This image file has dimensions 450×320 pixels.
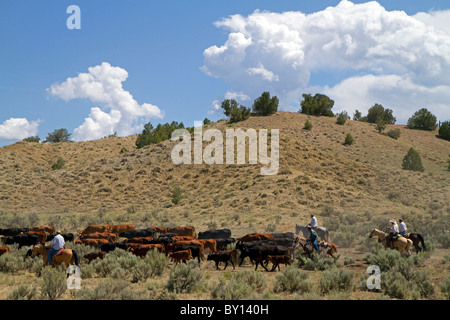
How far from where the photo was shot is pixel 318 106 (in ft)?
246

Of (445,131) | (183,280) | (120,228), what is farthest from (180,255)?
(445,131)

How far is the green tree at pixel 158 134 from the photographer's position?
213 feet

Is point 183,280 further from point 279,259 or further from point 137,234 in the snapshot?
point 137,234

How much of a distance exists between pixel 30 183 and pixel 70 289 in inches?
1663

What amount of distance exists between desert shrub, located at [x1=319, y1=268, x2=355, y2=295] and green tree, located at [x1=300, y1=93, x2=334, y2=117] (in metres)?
65.3

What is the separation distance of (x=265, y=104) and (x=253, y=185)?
96.9 ft

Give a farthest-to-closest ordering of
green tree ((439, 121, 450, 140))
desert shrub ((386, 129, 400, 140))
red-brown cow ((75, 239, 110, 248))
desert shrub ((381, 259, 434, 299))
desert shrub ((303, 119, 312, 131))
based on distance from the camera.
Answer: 1. green tree ((439, 121, 450, 140))
2. desert shrub ((386, 129, 400, 140))
3. desert shrub ((303, 119, 312, 131))
4. red-brown cow ((75, 239, 110, 248))
5. desert shrub ((381, 259, 434, 299))

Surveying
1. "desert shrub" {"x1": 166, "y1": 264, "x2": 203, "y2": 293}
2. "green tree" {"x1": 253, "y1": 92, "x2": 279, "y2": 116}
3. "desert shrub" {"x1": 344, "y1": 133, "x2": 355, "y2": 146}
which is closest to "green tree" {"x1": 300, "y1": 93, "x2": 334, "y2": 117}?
"green tree" {"x1": 253, "y1": 92, "x2": 279, "y2": 116}

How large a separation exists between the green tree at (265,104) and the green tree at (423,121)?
2982 centimetres

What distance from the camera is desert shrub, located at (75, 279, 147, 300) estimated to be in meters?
9.63

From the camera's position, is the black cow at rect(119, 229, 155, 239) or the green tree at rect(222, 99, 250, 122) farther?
the green tree at rect(222, 99, 250, 122)

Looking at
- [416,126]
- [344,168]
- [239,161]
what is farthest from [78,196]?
[416,126]

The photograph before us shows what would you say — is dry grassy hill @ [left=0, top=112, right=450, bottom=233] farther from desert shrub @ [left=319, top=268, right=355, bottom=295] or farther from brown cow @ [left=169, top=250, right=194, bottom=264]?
desert shrub @ [left=319, top=268, right=355, bottom=295]

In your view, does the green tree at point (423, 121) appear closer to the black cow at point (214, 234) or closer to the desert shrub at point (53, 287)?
the black cow at point (214, 234)
